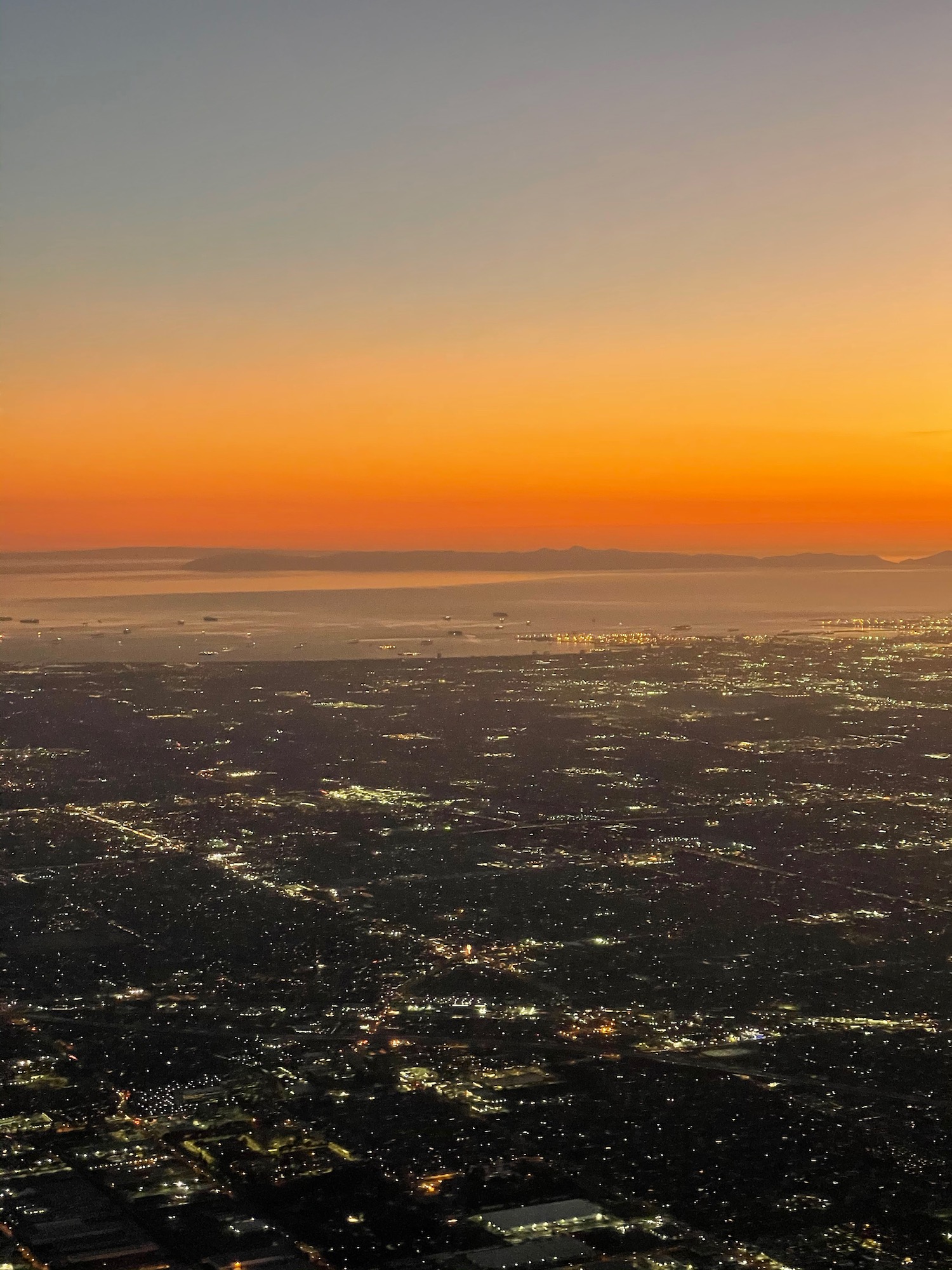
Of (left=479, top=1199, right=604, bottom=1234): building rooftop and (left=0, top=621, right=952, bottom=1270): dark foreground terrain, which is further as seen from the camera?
(left=0, top=621, right=952, bottom=1270): dark foreground terrain

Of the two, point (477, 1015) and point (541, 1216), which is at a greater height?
point (541, 1216)

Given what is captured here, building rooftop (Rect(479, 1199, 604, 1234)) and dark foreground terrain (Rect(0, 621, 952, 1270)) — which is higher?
building rooftop (Rect(479, 1199, 604, 1234))

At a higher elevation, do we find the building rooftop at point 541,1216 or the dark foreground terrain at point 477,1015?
the building rooftop at point 541,1216

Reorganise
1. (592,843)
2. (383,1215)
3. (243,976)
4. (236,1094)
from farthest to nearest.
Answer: (592,843), (243,976), (236,1094), (383,1215)

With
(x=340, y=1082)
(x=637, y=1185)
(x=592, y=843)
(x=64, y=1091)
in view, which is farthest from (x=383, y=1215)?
(x=592, y=843)

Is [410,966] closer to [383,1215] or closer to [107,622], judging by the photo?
[383,1215]

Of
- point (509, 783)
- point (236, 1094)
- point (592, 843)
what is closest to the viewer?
point (236, 1094)

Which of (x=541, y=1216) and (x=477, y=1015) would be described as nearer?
(x=541, y=1216)

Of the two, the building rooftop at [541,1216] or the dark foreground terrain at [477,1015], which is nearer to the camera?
the building rooftop at [541,1216]
